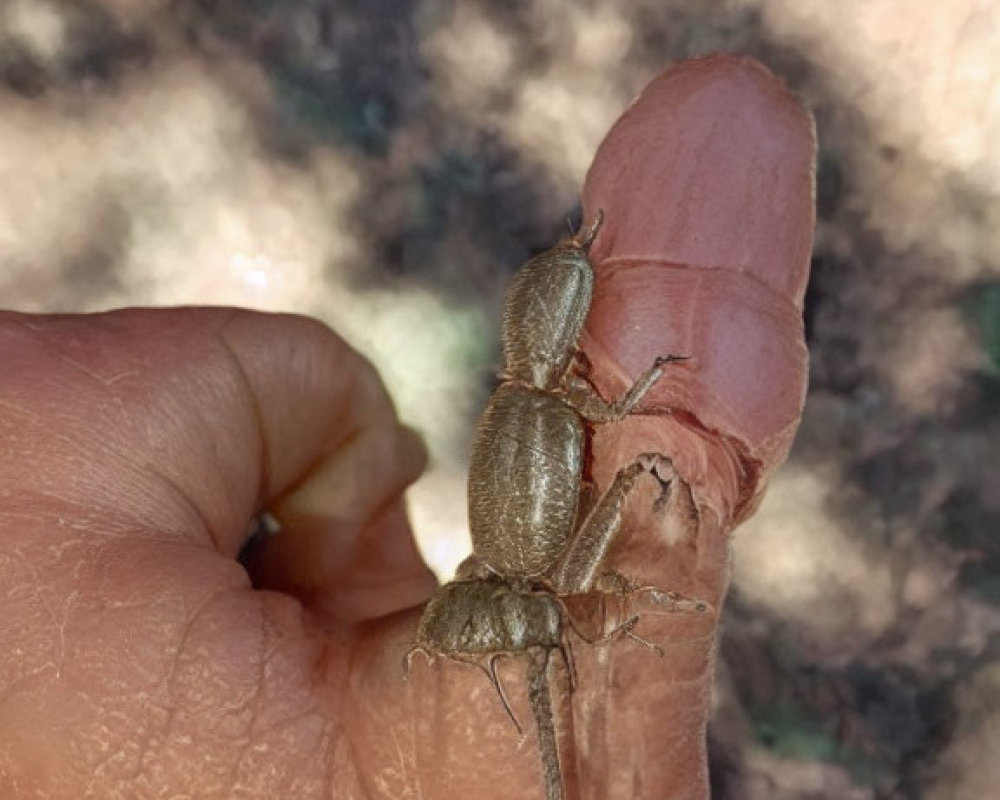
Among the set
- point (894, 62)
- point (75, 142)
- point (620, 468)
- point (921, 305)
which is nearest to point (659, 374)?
point (620, 468)

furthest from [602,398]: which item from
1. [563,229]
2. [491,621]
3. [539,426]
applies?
[563,229]

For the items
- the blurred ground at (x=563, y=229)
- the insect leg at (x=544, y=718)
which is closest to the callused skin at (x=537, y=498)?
the insect leg at (x=544, y=718)

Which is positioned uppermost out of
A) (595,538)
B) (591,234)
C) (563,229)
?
(563,229)

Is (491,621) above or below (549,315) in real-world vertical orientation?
below

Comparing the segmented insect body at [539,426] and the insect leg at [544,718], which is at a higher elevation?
the segmented insect body at [539,426]

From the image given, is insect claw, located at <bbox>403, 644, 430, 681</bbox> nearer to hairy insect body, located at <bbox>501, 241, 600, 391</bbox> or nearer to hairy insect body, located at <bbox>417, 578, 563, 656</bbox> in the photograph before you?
hairy insect body, located at <bbox>417, 578, 563, 656</bbox>

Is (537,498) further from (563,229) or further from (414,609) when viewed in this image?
(563,229)

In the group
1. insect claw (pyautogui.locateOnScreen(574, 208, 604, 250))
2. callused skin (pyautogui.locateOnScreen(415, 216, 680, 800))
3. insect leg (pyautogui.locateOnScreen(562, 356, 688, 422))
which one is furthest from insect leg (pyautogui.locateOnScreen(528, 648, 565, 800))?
insect claw (pyautogui.locateOnScreen(574, 208, 604, 250))

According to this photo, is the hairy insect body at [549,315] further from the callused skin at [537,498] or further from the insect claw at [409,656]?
the insect claw at [409,656]
